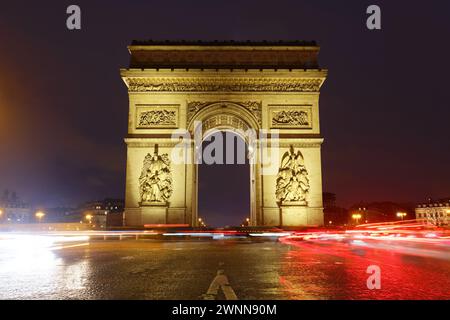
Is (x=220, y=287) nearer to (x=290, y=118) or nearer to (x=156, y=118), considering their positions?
(x=156, y=118)

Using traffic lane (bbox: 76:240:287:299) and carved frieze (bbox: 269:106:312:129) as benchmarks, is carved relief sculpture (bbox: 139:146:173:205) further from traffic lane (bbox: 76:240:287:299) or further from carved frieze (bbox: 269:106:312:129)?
traffic lane (bbox: 76:240:287:299)

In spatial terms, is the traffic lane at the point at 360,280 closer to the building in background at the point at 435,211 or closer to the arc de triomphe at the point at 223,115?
the arc de triomphe at the point at 223,115

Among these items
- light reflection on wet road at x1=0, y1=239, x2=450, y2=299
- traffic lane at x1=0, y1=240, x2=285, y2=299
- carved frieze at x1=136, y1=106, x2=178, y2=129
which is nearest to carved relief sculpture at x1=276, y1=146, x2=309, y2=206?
carved frieze at x1=136, y1=106, x2=178, y2=129

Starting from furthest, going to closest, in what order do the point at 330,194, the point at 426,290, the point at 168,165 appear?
the point at 330,194 < the point at 168,165 < the point at 426,290

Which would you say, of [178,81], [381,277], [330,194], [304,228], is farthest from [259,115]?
[330,194]

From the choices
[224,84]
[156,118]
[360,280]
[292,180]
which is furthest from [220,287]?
[224,84]
